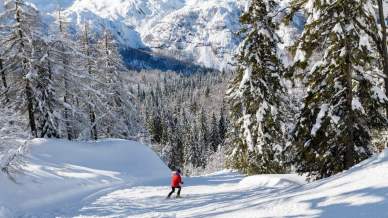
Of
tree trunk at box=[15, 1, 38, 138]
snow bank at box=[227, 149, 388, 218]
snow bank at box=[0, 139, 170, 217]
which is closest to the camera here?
snow bank at box=[227, 149, 388, 218]

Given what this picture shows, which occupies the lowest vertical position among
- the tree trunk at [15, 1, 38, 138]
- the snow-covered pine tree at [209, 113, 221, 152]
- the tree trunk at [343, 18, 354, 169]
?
the snow-covered pine tree at [209, 113, 221, 152]

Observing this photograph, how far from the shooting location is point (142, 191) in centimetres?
2308

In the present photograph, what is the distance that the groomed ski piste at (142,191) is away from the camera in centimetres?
1009

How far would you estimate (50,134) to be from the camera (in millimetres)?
33938

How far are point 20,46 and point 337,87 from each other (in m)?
21.5

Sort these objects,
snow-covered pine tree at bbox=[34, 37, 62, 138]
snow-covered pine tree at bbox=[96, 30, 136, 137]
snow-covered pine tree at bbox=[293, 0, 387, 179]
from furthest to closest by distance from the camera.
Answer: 1. snow-covered pine tree at bbox=[96, 30, 136, 137]
2. snow-covered pine tree at bbox=[34, 37, 62, 138]
3. snow-covered pine tree at bbox=[293, 0, 387, 179]

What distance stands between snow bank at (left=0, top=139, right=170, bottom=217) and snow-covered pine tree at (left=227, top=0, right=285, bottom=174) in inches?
311

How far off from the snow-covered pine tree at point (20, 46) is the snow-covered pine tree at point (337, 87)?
1908 cm

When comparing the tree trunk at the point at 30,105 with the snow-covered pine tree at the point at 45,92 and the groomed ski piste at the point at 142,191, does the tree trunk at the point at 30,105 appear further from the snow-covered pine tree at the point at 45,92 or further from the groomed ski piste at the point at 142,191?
the groomed ski piste at the point at 142,191

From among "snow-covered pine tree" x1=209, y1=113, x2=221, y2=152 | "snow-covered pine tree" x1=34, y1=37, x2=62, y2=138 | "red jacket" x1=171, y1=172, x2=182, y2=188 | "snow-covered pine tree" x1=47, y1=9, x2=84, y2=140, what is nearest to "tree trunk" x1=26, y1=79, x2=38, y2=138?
"snow-covered pine tree" x1=34, y1=37, x2=62, y2=138

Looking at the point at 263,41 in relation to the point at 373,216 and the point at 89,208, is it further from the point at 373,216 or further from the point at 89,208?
the point at 373,216

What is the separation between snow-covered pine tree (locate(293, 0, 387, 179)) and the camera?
16812 mm

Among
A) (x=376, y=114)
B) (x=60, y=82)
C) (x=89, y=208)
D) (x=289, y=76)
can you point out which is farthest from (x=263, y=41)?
(x=60, y=82)

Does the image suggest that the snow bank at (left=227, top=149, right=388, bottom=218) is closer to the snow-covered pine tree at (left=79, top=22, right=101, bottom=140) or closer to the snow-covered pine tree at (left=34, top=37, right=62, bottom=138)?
the snow-covered pine tree at (left=34, top=37, right=62, bottom=138)
